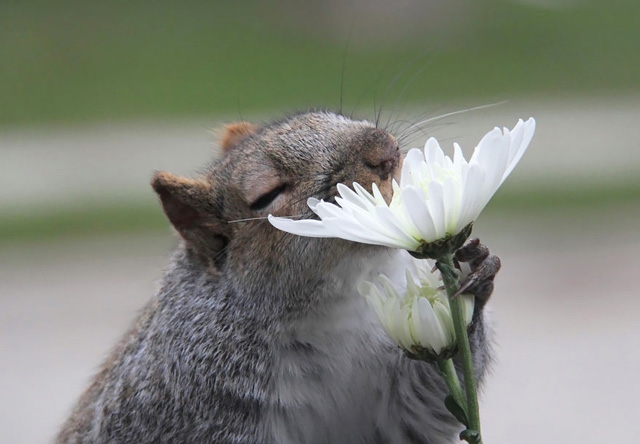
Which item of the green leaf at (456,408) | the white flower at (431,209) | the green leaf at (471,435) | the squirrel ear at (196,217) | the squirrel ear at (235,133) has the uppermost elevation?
the squirrel ear at (235,133)

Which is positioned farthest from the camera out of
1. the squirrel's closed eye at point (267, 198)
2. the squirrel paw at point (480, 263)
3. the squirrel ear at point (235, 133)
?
the squirrel ear at point (235, 133)

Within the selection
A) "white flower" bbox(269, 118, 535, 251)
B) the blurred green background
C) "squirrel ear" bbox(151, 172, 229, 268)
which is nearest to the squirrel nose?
"squirrel ear" bbox(151, 172, 229, 268)

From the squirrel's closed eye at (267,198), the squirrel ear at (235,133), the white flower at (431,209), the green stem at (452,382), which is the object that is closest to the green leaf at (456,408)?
the green stem at (452,382)

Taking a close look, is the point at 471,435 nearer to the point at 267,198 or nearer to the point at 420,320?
the point at 420,320

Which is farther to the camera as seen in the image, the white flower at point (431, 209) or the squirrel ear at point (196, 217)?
the squirrel ear at point (196, 217)

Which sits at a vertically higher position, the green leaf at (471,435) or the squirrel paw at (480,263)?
the squirrel paw at (480,263)

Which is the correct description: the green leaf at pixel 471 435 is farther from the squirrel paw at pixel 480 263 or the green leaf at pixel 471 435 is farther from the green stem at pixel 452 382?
the squirrel paw at pixel 480 263

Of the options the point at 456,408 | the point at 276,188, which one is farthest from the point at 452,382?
the point at 276,188

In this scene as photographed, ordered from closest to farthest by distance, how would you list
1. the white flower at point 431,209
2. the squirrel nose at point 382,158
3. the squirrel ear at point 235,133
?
the white flower at point 431,209
the squirrel nose at point 382,158
the squirrel ear at point 235,133
